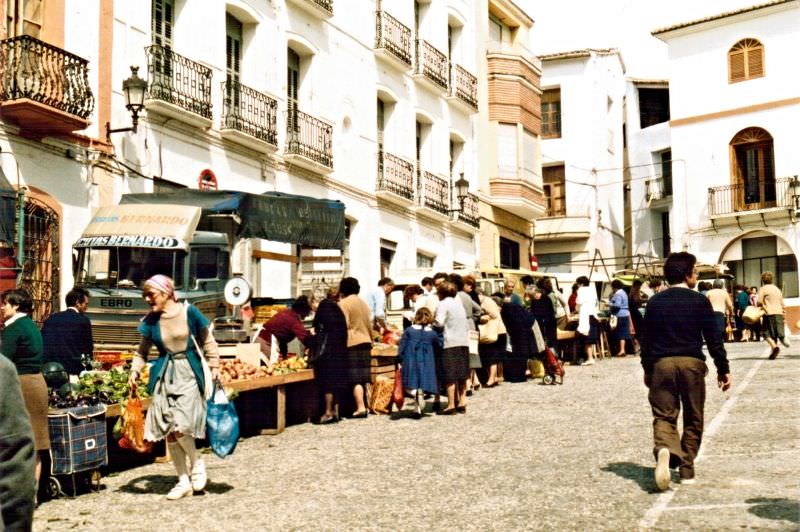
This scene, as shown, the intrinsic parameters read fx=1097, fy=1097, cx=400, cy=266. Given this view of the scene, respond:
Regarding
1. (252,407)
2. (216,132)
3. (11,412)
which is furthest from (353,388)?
(11,412)

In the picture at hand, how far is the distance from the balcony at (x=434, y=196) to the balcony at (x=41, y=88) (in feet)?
44.1

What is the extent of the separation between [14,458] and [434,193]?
88.9 ft

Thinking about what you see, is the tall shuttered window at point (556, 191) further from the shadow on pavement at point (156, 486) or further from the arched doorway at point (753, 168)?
the shadow on pavement at point (156, 486)

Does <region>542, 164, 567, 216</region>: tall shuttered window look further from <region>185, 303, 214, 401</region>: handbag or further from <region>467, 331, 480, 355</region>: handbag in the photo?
<region>185, 303, 214, 401</region>: handbag

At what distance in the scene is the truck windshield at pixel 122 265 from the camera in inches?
611

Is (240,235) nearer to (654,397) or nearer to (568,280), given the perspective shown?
(654,397)

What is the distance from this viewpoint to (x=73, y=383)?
10117mm

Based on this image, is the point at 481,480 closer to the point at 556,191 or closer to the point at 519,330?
the point at 519,330

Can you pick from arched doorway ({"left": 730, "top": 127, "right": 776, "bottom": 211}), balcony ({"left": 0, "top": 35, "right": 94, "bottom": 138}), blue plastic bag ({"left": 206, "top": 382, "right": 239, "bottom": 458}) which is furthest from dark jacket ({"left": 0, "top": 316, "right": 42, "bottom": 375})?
arched doorway ({"left": 730, "top": 127, "right": 776, "bottom": 211})

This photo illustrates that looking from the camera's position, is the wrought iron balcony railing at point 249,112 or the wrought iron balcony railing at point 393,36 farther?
the wrought iron balcony railing at point 393,36

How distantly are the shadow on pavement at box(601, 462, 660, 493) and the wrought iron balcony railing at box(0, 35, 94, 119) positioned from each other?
9.89 metres

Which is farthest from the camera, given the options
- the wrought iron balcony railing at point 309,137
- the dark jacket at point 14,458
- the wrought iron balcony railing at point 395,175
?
the wrought iron balcony railing at point 395,175

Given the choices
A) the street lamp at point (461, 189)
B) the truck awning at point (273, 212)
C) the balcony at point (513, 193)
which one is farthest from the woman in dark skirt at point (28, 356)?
the balcony at point (513, 193)

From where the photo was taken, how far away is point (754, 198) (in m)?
37.8
